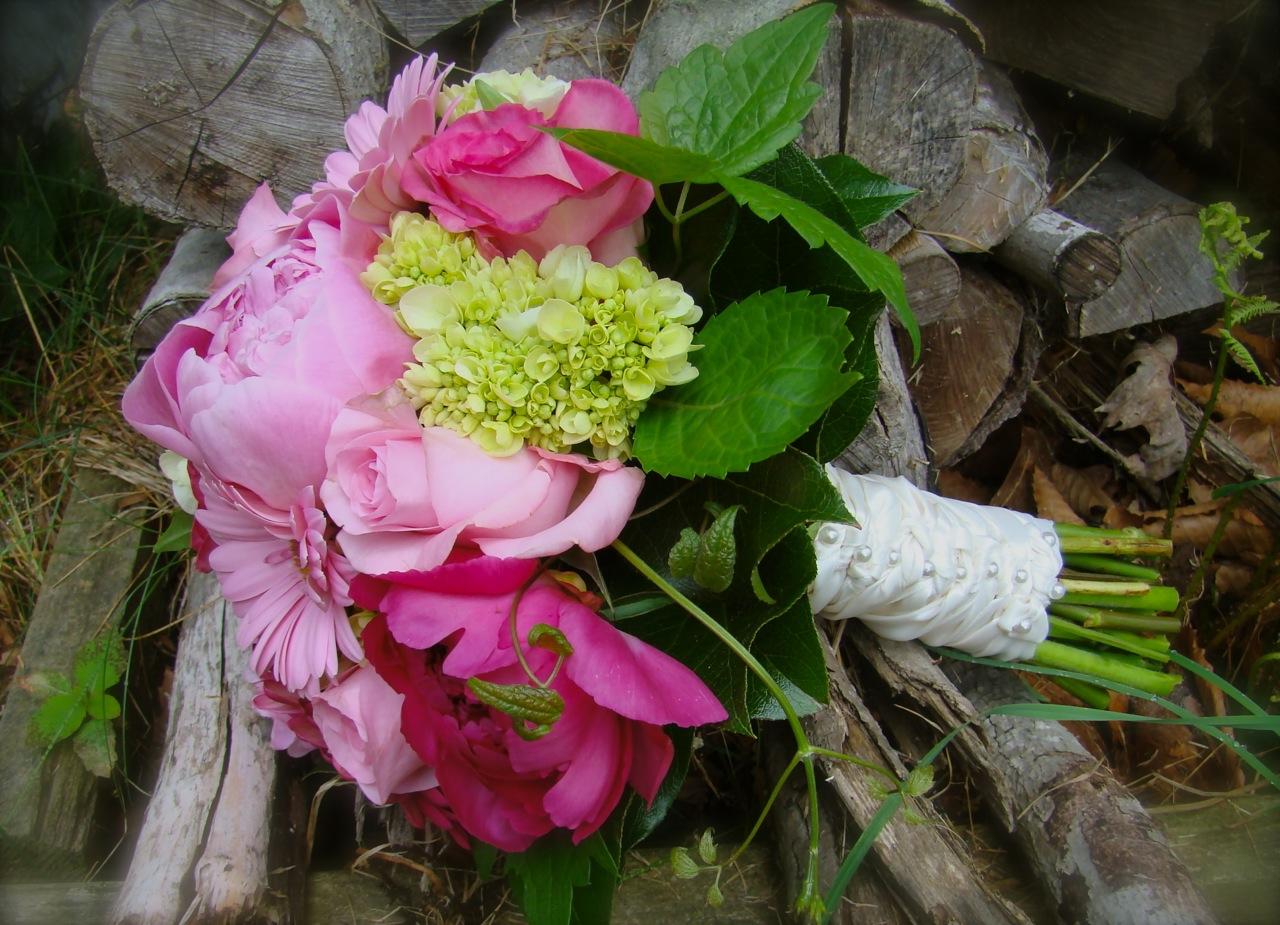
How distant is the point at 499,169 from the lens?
588mm

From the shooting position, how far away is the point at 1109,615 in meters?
1.07

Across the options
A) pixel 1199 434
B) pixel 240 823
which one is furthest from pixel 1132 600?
pixel 240 823

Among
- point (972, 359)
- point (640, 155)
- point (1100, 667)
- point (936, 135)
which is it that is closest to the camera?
point (640, 155)

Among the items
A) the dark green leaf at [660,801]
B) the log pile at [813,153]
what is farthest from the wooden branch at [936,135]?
the dark green leaf at [660,801]

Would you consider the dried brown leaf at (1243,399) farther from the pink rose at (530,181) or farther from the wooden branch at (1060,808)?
the pink rose at (530,181)

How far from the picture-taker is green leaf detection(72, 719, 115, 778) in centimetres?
106

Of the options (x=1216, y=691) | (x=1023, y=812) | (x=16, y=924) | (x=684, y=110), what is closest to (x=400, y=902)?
(x=16, y=924)

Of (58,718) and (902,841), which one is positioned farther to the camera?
(58,718)

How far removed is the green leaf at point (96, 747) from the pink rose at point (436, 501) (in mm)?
718

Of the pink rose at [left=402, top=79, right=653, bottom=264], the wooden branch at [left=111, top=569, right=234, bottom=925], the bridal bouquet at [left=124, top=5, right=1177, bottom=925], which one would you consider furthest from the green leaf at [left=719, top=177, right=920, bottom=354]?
the wooden branch at [left=111, top=569, right=234, bottom=925]

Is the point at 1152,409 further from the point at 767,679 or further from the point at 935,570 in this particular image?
the point at 767,679

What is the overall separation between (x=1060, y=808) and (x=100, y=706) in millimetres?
1103

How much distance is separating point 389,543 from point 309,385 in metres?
0.12

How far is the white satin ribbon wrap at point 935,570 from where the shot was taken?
2.85ft
